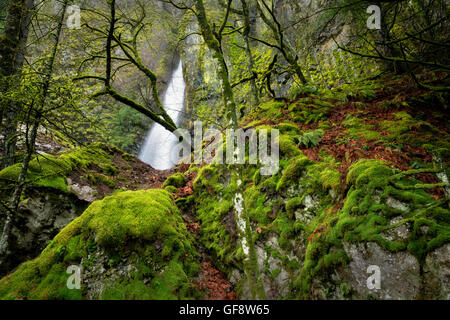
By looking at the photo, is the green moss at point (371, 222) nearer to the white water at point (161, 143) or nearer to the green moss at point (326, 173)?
the green moss at point (326, 173)

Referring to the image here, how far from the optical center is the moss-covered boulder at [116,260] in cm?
349

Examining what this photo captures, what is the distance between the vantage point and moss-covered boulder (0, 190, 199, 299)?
3.49m

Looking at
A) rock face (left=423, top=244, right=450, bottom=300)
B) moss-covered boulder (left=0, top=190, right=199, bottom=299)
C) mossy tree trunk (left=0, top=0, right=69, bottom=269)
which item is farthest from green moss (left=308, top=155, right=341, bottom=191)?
mossy tree trunk (left=0, top=0, right=69, bottom=269)

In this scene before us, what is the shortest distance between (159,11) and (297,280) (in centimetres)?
1235

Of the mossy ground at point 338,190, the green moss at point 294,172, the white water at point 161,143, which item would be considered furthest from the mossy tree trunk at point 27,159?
the white water at point 161,143

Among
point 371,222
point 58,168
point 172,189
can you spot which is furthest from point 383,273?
point 58,168

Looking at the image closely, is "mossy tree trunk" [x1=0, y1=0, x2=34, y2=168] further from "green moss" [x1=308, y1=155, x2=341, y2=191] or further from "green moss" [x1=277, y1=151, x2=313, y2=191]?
"green moss" [x1=308, y1=155, x2=341, y2=191]

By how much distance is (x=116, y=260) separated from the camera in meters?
3.79

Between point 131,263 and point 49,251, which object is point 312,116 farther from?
point 49,251

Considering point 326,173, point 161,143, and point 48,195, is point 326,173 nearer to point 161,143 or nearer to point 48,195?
point 48,195

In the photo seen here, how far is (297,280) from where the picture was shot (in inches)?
140

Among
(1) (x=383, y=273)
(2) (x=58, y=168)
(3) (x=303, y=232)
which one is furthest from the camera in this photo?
(2) (x=58, y=168)
